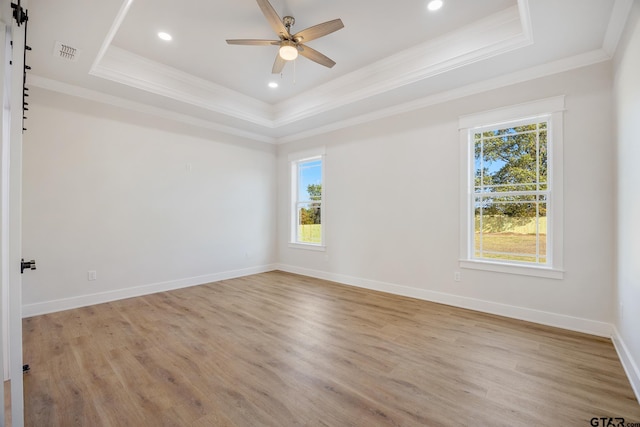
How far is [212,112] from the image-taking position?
4.73 metres

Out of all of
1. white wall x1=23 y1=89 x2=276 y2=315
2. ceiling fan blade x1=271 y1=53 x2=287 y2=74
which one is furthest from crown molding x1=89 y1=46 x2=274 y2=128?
ceiling fan blade x1=271 y1=53 x2=287 y2=74

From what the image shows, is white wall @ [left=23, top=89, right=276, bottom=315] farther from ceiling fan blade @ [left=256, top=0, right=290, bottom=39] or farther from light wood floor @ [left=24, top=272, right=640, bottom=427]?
ceiling fan blade @ [left=256, top=0, right=290, bottom=39]

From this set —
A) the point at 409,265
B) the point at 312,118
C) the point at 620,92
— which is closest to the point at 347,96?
the point at 312,118

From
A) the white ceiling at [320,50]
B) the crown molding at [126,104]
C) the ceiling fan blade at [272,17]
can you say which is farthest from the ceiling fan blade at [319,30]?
the crown molding at [126,104]

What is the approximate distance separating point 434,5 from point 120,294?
525 cm

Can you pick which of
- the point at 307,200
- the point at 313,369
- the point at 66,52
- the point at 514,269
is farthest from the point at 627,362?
the point at 66,52

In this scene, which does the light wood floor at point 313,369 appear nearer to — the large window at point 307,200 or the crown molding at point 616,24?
the large window at point 307,200

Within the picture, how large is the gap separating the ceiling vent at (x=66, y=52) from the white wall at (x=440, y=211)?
11.7 feet

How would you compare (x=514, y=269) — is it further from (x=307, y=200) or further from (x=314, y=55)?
(x=307, y=200)

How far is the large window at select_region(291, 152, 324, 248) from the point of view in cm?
568

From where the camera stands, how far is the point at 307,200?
5.97 meters

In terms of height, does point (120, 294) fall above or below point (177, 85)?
below

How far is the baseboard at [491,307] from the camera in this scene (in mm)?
3006

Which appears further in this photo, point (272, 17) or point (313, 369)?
point (272, 17)
